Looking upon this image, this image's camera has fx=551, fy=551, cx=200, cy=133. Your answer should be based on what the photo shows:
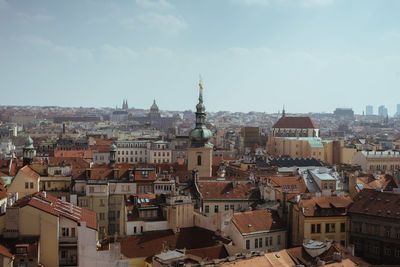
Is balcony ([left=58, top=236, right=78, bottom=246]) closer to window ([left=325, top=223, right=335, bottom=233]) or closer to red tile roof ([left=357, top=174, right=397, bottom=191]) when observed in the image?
window ([left=325, top=223, right=335, bottom=233])

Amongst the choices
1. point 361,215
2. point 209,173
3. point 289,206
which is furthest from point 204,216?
point 209,173

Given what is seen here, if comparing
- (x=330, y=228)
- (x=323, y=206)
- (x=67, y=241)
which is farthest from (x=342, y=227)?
(x=67, y=241)

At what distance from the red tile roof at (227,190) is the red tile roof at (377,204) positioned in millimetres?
15340

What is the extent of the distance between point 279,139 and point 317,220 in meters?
109

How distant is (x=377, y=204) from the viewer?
194 feet

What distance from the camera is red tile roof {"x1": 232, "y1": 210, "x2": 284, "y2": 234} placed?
5669cm

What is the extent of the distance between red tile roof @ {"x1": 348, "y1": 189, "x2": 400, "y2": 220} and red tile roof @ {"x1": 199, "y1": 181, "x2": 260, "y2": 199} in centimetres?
1534

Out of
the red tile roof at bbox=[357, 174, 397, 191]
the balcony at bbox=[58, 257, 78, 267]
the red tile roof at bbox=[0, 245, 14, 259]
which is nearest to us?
the red tile roof at bbox=[0, 245, 14, 259]

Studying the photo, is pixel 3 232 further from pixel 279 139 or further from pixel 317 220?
pixel 279 139

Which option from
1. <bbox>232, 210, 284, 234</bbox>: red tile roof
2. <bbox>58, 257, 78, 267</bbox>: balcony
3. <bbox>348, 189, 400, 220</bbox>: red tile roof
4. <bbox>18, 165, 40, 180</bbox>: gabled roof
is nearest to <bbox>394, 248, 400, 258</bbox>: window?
<bbox>348, 189, 400, 220</bbox>: red tile roof

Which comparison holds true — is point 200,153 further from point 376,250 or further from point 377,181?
point 376,250

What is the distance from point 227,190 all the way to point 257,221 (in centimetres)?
1533

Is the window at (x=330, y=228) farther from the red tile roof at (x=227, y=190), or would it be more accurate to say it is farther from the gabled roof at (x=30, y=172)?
the gabled roof at (x=30, y=172)

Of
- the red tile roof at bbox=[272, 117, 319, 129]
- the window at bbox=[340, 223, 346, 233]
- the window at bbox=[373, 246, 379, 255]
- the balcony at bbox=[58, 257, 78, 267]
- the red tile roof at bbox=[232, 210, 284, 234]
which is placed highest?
the red tile roof at bbox=[272, 117, 319, 129]
